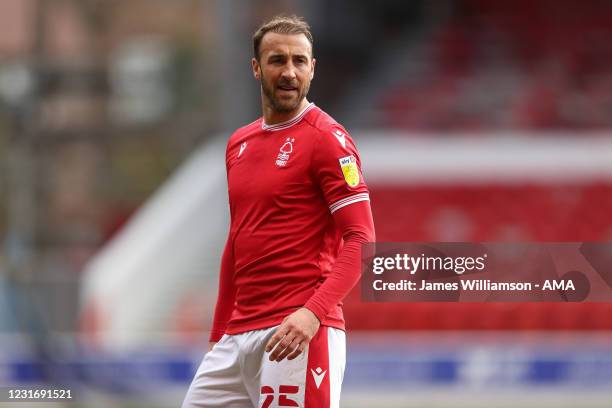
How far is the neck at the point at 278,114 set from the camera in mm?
3793

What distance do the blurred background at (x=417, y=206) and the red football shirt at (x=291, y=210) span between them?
3966 mm

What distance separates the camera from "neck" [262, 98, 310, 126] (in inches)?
149

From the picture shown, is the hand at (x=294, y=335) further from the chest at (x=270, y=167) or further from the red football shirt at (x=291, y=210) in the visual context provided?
the chest at (x=270, y=167)

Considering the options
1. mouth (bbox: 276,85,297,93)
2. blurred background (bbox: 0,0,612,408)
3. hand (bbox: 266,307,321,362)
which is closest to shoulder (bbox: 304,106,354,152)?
mouth (bbox: 276,85,297,93)

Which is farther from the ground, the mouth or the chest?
the mouth

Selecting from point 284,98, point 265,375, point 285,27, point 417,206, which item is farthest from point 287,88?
point 417,206

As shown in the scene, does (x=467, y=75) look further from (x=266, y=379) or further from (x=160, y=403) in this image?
(x=266, y=379)

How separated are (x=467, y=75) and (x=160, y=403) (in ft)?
21.5

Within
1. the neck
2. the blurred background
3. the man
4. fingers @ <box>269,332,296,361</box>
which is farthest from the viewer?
the blurred background

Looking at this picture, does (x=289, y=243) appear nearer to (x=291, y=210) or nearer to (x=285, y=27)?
(x=291, y=210)

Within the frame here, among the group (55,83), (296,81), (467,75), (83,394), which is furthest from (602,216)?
(55,83)

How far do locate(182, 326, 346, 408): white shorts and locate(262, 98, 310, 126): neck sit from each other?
60cm

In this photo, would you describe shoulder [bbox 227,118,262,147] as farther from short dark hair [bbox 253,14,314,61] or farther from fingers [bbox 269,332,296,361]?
fingers [bbox 269,332,296,361]

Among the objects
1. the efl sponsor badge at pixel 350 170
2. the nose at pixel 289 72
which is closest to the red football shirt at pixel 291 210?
the efl sponsor badge at pixel 350 170
